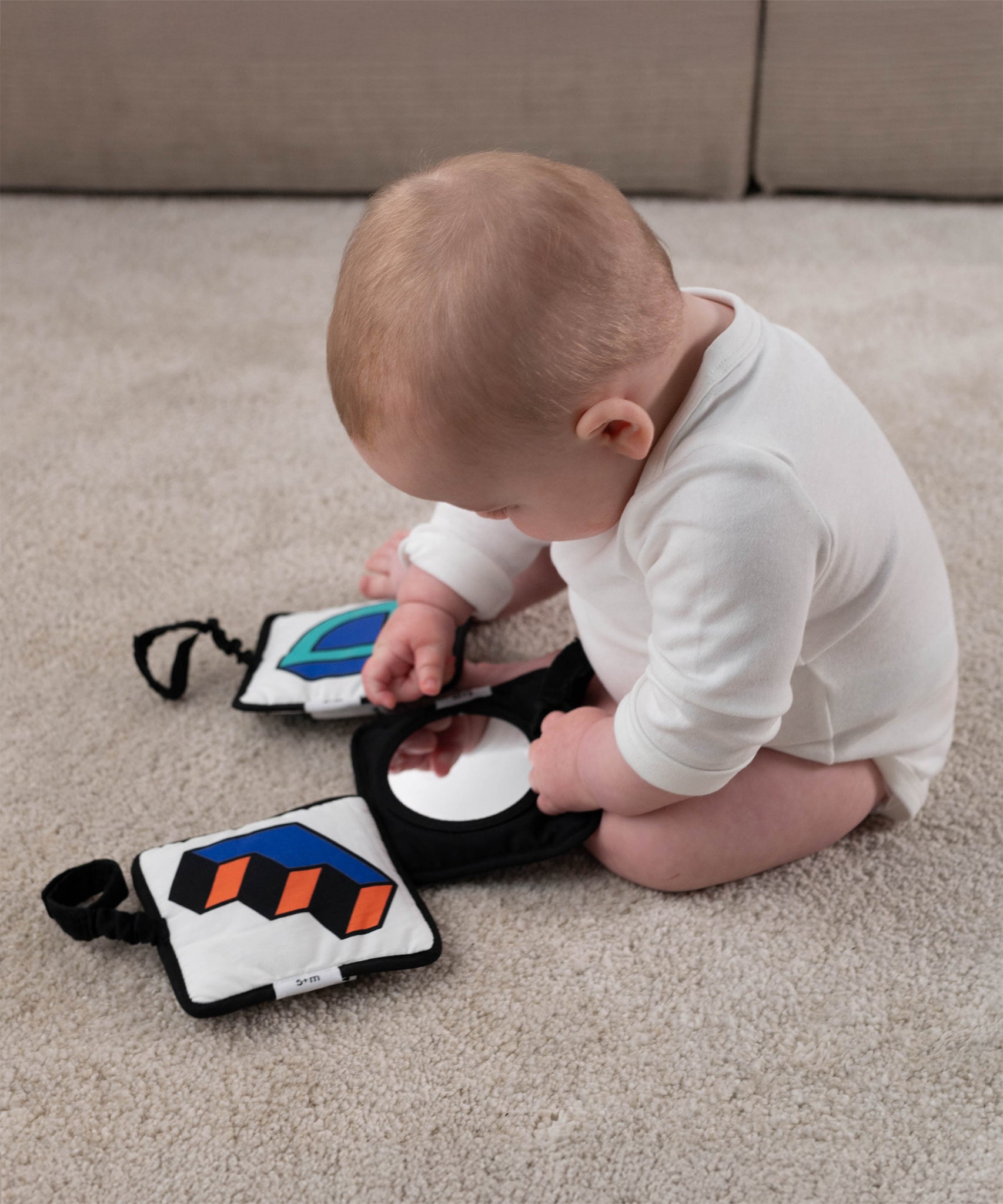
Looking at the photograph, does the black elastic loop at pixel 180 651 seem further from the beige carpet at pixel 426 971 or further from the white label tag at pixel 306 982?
the white label tag at pixel 306 982

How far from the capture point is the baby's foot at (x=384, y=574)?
0.95 metres

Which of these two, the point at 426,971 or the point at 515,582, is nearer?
the point at 426,971

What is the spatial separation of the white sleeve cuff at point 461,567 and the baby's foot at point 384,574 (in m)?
0.07

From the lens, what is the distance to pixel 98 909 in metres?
0.68

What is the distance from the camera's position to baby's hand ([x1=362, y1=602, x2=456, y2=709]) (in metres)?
0.83

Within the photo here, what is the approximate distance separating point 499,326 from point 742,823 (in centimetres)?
37

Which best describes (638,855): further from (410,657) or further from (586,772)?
(410,657)

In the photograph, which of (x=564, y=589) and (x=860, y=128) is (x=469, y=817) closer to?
(x=564, y=589)

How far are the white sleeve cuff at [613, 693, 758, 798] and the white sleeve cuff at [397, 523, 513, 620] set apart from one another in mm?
219

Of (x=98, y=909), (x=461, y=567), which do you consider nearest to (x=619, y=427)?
(x=461, y=567)

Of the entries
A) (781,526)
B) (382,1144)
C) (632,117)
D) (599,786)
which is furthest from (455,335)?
(632,117)

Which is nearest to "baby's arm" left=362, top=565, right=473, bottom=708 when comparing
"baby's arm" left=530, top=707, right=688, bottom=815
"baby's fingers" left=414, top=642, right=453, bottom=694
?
"baby's fingers" left=414, top=642, right=453, bottom=694

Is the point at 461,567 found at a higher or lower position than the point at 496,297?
lower

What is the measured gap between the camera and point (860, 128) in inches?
60.5
